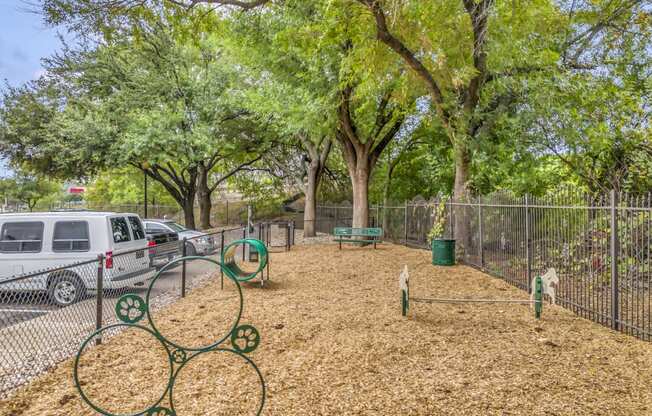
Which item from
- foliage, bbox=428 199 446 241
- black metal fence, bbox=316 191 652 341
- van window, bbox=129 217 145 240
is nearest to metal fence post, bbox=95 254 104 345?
van window, bbox=129 217 145 240

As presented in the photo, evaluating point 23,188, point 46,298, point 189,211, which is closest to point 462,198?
point 46,298

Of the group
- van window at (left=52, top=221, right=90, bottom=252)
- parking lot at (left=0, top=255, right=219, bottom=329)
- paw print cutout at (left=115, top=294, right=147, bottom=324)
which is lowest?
parking lot at (left=0, top=255, right=219, bottom=329)

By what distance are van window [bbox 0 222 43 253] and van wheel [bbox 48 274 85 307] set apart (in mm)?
2523

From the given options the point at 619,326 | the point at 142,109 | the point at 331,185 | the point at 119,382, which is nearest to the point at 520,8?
the point at 619,326

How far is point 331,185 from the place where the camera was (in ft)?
102

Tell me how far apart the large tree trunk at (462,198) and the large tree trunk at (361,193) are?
18.5 feet

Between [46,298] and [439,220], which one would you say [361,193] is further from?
[46,298]

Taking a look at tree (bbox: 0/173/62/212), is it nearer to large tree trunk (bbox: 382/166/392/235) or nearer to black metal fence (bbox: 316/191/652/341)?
large tree trunk (bbox: 382/166/392/235)

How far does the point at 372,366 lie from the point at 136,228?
672 cm

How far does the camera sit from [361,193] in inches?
733

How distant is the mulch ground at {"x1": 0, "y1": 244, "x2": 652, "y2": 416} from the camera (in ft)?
12.3

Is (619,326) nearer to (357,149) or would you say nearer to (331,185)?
(357,149)

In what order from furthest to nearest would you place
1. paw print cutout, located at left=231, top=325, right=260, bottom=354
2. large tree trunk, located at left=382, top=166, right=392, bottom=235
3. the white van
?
large tree trunk, located at left=382, top=166, right=392, bottom=235 < the white van < paw print cutout, located at left=231, top=325, right=260, bottom=354

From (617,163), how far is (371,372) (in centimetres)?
1076
